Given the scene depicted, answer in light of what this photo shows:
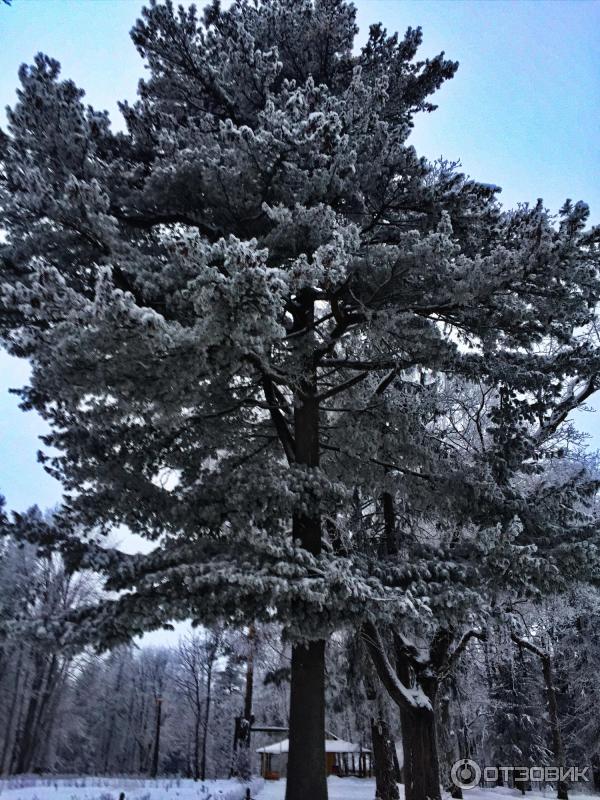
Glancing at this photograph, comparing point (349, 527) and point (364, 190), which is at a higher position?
point (364, 190)

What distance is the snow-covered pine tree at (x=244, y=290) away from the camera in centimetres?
596

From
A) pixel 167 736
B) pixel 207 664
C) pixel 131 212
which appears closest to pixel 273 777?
pixel 207 664

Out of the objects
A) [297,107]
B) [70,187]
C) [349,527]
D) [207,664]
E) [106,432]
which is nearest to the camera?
[70,187]

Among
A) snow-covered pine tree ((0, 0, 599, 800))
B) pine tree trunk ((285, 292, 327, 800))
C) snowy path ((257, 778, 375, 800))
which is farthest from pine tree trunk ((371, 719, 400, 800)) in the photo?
snow-covered pine tree ((0, 0, 599, 800))

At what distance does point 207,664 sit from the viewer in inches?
1326

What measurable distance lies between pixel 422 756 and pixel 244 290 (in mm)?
9742

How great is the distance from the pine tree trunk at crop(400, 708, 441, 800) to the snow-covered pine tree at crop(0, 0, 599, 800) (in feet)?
13.7

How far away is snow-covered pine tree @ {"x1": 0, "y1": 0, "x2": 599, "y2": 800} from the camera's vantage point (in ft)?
19.6

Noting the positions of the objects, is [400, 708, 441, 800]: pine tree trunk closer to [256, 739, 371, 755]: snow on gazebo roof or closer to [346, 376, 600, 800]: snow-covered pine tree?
[346, 376, 600, 800]: snow-covered pine tree

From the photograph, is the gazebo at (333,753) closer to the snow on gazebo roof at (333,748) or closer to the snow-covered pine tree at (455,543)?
the snow on gazebo roof at (333,748)

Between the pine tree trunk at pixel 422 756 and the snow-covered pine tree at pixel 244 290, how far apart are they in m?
4.19

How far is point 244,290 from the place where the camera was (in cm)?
521

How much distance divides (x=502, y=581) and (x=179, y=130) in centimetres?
806

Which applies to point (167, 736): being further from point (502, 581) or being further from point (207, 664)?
point (502, 581)
